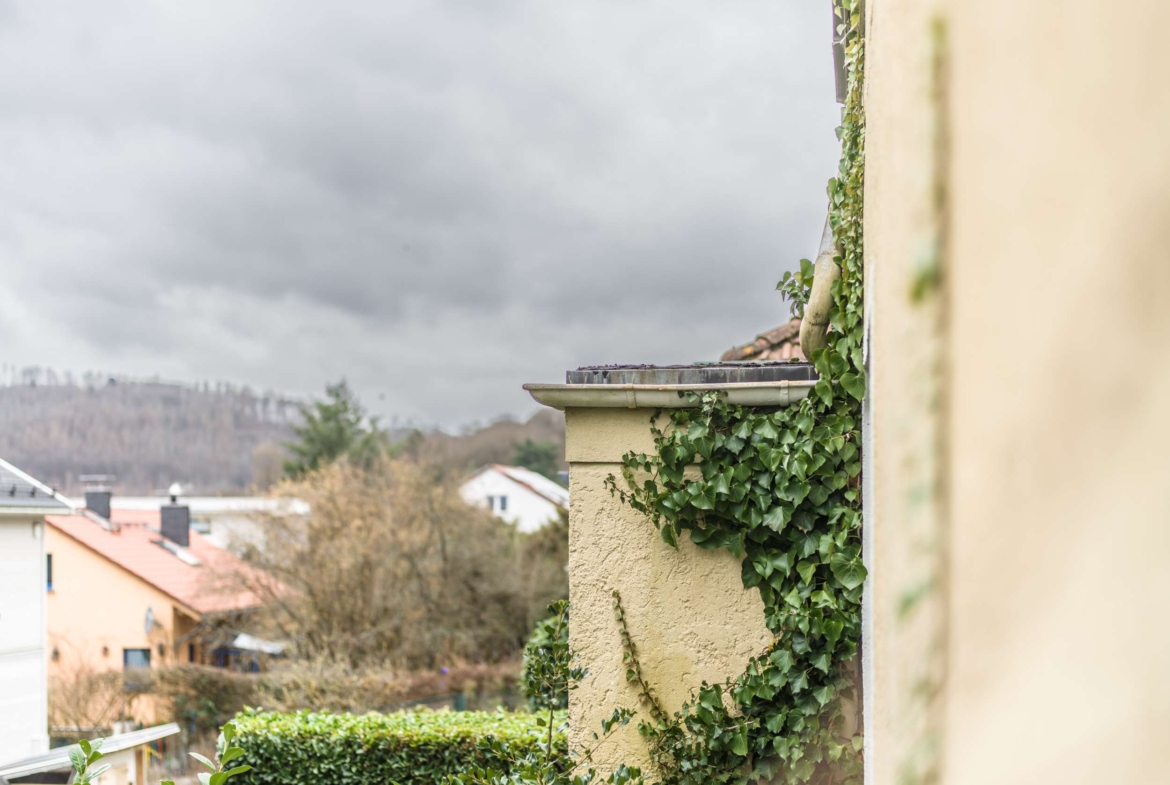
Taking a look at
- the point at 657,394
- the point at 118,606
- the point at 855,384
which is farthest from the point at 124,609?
the point at 855,384

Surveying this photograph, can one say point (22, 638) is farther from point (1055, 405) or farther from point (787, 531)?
point (1055, 405)

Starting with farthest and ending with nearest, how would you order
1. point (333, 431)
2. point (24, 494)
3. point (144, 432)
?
point (144, 432) < point (333, 431) < point (24, 494)

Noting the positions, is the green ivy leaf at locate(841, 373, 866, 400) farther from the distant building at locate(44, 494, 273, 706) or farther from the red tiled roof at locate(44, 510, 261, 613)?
the distant building at locate(44, 494, 273, 706)

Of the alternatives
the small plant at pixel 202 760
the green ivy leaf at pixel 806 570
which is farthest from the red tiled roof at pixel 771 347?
the small plant at pixel 202 760

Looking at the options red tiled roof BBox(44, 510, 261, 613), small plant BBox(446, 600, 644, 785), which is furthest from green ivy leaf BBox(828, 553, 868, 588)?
red tiled roof BBox(44, 510, 261, 613)

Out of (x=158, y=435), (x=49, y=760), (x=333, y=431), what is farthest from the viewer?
(x=158, y=435)

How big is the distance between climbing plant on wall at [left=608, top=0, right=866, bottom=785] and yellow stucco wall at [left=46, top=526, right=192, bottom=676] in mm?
22625

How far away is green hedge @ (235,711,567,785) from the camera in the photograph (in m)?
7.52

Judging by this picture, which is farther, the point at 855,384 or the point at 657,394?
the point at 657,394

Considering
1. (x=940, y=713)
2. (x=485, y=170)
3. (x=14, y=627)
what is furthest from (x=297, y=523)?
(x=485, y=170)

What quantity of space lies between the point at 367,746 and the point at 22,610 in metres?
9.86

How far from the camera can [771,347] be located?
23.9 feet

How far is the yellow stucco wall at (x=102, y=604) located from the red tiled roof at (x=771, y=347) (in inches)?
809

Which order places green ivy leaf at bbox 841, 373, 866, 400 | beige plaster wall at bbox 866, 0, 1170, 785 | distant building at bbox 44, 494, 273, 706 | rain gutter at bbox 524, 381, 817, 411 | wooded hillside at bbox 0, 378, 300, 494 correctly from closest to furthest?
beige plaster wall at bbox 866, 0, 1170, 785 → green ivy leaf at bbox 841, 373, 866, 400 → rain gutter at bbox 524, 381, 817, 411 → distant building at bbox 44, 494, 273, 706 → wooded hillside at bbox 0, 378, 300, 494
